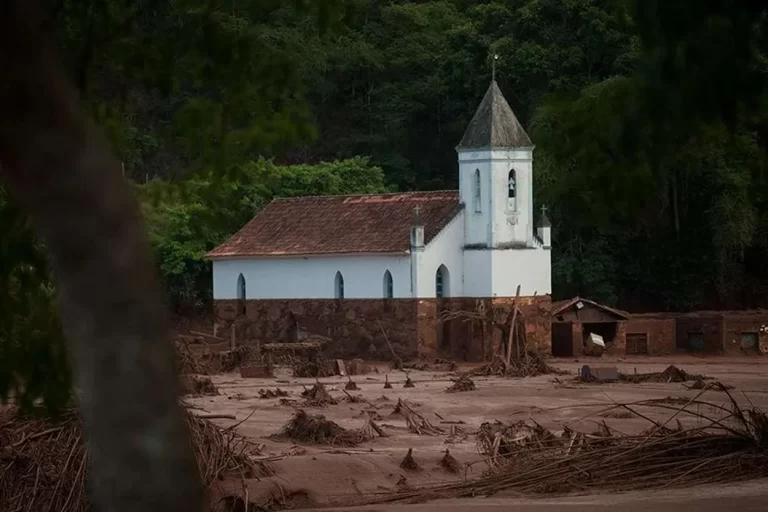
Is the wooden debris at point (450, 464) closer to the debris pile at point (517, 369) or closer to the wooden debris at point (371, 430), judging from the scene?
the wooden debris at point (371, 430)

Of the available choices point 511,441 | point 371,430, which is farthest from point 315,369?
point 511,441

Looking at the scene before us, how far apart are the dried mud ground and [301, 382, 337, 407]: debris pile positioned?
0.28m

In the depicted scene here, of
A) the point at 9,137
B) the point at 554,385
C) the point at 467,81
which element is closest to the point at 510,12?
the point at 467,81

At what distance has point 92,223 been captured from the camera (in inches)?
220

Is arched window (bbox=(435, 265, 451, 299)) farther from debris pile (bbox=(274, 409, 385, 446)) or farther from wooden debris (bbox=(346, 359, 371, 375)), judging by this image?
debris pile (bbox=(274, 409, 385, 446))

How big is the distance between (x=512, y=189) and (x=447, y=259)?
3.12m

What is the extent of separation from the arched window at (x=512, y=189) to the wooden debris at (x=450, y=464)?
88.0 feet

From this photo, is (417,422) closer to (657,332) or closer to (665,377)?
(665,377)

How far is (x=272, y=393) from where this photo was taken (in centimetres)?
3462

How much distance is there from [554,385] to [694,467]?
19065 mm

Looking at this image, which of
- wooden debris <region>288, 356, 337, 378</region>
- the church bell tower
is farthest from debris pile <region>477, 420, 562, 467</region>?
the church bell tower

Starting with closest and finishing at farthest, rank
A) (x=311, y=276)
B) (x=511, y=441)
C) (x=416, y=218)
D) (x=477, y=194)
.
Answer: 1. (x=511, y=441)
2. (x=416, y=218)
3. (x=477, y=194)
4. (x=311, y=276)


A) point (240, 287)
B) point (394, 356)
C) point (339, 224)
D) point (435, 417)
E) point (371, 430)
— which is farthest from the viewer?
point (240, 287)

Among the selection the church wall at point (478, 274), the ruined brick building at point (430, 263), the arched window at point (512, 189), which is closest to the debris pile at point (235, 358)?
the ruined brick building at point (430, 263)
